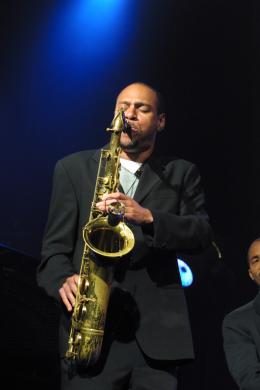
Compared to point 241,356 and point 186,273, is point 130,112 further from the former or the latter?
point 186,273

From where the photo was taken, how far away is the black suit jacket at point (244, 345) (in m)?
3.40

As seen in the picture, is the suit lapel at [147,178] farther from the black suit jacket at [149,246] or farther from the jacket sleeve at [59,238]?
the jacket sleeve at [59,238]

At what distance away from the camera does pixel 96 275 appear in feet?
7.43

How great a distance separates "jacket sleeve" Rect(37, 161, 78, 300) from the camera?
7.59 feet

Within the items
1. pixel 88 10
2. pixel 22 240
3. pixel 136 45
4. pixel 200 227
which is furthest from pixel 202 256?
pixel 200 227

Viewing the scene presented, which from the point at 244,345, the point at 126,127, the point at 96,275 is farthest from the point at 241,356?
the point at 126,127

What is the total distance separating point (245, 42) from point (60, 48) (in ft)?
5.74

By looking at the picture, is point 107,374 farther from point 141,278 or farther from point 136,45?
point 136,45

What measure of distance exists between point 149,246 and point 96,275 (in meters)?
0.24

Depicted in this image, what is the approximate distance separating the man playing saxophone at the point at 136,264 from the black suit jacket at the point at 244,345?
127 cm

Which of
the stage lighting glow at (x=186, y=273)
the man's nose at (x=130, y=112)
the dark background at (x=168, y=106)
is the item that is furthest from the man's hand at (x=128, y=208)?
the stage lighting glow at (x=186, y=273)

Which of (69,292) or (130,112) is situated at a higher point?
(130,112)

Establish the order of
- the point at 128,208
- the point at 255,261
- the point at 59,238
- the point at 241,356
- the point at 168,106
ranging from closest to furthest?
the point at 128,208
the point at 59,238
the point at 241,356
the point at 255,261
the point at 168,106

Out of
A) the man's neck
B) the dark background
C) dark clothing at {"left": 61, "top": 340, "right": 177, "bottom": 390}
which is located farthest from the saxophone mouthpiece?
the dark background
